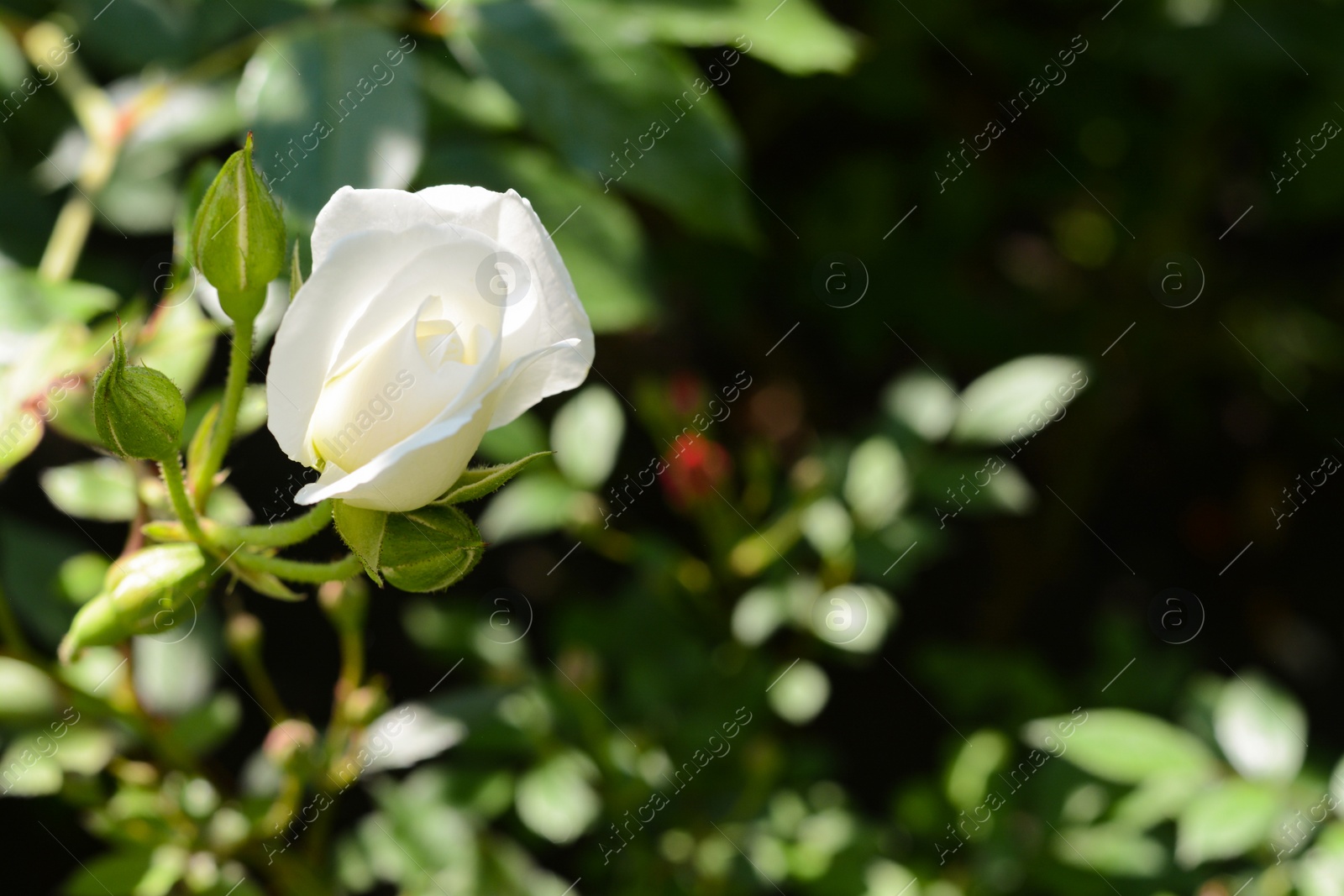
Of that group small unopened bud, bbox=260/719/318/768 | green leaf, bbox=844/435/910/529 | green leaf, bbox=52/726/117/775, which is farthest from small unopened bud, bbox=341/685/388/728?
green leaf, bbox=844/435/910/529

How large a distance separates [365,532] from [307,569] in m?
0.06

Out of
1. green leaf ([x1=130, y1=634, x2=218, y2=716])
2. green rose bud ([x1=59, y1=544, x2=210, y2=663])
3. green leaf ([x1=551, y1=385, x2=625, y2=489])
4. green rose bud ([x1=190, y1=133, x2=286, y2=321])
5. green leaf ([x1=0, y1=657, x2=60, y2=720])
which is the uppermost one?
green rose bud ([x1=190, y1=133, x2=286, y2=321])

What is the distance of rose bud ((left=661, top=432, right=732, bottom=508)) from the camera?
4.47ft

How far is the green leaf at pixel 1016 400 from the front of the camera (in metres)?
1.38

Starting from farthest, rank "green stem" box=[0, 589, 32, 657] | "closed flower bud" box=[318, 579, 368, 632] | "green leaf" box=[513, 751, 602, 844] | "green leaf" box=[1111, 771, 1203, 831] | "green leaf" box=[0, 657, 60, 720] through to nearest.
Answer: "green leaf" box=[1111, 771, 1203, 831], "green leaf" box=[513, 751, 602, 844], "green leaf" box=[0, 657, 60, 720], "closed flower bud" box=[318, 579, 368, 632], "green stem" box=[0, 589, 32, 657]

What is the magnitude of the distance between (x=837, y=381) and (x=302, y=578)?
2.04 m

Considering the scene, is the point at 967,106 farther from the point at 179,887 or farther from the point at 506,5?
the point at 179,887

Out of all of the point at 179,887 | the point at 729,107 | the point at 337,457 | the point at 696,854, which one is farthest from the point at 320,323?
Result: the point at 729,107

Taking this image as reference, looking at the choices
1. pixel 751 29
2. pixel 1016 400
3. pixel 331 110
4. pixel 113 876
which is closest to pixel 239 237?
pixel 331 110

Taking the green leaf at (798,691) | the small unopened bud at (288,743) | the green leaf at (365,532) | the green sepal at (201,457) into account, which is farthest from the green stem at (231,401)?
the green leaf at (798,691)

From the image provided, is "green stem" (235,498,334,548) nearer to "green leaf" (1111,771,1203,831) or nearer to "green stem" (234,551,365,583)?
"green stem" (234,551,365,583)

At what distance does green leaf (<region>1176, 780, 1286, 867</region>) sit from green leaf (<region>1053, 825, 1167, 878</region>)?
0.09 meters

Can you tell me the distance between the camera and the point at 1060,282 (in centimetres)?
238

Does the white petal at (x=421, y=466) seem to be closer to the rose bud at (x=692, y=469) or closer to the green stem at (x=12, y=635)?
the green stem at (x=12, y=635)
